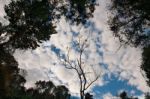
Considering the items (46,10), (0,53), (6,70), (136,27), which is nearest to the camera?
(6,70)

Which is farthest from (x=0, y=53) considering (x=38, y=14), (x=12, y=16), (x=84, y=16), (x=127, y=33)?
(x=127, y=33)

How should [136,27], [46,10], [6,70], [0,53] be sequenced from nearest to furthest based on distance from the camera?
[6,70], [136,27], [46,10], [0,53]

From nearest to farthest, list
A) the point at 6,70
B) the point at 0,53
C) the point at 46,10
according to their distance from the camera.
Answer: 1. the point at 6,70
2. the point at 46,10
3. the point at 0,53

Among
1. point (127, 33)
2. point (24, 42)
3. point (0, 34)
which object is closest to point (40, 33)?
point (24, 42)

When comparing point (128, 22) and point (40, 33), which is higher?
point (40, 33)

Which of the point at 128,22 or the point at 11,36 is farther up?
the point at 11,36

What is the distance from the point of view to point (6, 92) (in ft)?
65.9

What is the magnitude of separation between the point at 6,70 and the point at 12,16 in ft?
42.1

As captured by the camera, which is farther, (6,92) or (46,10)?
(46,10)

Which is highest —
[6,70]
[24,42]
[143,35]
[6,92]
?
[24,42]

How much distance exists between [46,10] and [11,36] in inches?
268

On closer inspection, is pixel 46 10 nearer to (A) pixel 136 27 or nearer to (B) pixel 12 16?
(B) pixel 12 16

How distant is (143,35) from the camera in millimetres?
23984

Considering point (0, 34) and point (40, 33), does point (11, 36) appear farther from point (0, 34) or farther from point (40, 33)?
point (40, 33)
